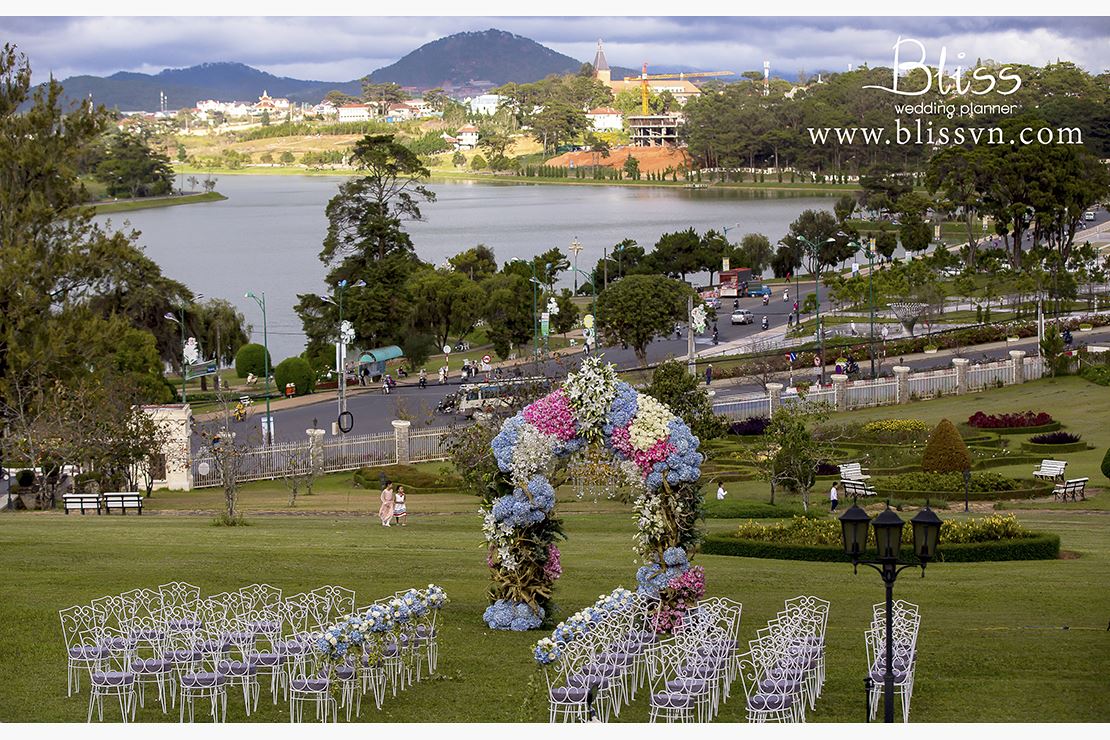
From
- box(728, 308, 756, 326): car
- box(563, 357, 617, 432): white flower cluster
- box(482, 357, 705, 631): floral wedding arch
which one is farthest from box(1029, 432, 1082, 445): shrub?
box(728, 308, 756, 326): car

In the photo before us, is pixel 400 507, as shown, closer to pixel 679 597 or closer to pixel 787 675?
pixel 679 597

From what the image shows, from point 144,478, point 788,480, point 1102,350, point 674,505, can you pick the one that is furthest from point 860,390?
point 674,505

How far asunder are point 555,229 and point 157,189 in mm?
65503

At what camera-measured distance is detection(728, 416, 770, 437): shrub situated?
4319 centimetres

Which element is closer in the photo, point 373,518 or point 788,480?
point 373,518

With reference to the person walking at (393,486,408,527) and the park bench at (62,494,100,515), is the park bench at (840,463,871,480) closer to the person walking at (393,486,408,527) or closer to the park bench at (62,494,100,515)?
the person walking at (393,486,408,527)

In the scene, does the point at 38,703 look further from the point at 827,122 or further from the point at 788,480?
the point at 827,122

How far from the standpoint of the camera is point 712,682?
14742 millimetres

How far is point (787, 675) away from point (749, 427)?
29.2 metres

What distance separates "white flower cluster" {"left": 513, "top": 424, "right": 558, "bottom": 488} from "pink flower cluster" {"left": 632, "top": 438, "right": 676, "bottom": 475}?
101cm

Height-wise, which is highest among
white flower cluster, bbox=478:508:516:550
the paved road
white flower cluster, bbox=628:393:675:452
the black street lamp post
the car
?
white flower cluster, bbox=628:393:675:452

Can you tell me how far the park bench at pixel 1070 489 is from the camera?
3142cm

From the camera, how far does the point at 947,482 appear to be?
3281cm

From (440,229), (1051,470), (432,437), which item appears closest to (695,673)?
(1051,470)
